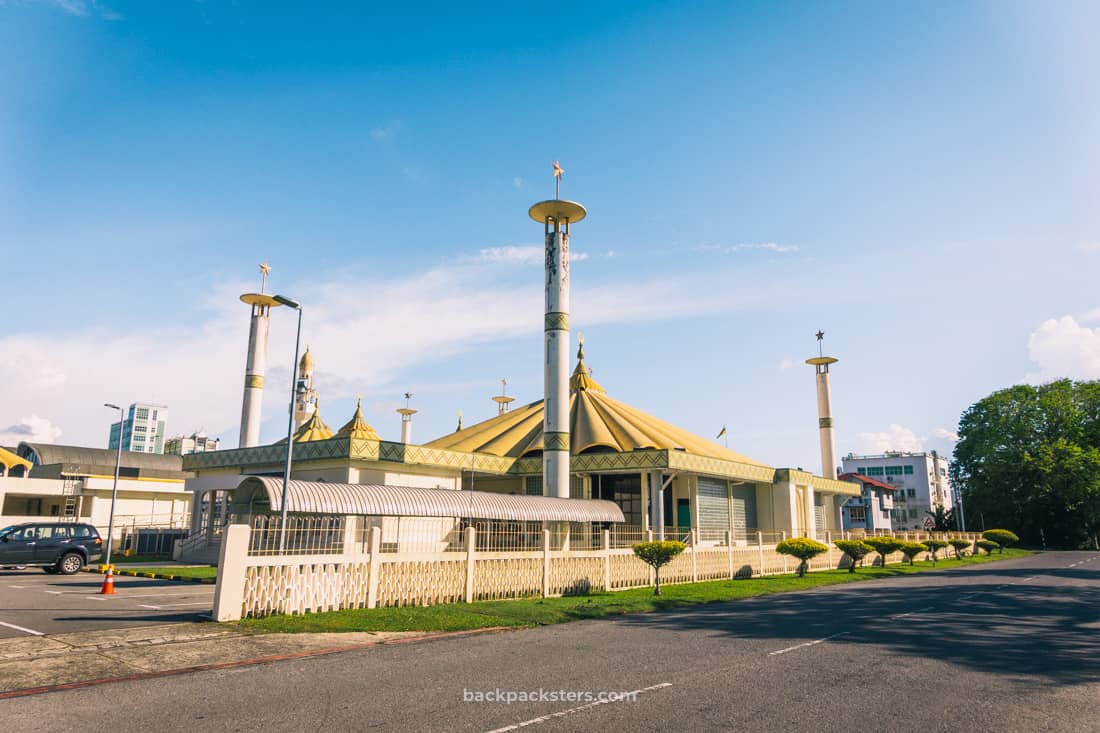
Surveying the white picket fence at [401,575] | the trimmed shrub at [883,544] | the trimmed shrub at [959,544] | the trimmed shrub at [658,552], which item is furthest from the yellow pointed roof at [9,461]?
the trimmed shrub at [959,544]

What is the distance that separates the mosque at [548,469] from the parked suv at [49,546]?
16.9 ft

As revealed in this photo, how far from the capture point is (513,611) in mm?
15414

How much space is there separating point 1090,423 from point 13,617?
2959 inches

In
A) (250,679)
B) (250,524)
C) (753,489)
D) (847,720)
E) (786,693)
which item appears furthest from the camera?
(753,489)

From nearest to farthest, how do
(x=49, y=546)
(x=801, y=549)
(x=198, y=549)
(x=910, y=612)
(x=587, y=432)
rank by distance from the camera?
(x=910, y=612) → (x=49, y=546) → (x=801, y=549) → (x=198, y=549) → (x=587, y=432)

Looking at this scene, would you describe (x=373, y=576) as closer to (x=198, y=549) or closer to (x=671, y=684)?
(x=671, y=684)

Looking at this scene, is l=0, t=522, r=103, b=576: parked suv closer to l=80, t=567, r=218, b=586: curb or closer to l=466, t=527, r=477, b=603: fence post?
l=80, t=567, r=218, b=586: curb

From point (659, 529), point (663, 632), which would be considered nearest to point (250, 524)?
point (663, 632)

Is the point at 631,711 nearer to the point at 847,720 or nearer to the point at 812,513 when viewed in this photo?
the point at 847,720

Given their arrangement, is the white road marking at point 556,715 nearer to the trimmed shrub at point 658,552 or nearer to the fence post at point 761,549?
the trimmed shrub at point 658,552

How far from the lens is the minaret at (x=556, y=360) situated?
29.1m

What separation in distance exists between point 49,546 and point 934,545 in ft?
140

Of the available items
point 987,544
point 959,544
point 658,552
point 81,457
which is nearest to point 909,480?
point 987,544

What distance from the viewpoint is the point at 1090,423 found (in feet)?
206
